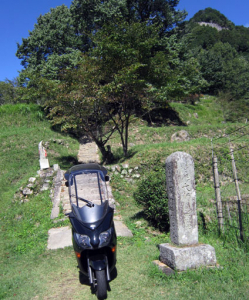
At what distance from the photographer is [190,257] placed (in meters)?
4.44

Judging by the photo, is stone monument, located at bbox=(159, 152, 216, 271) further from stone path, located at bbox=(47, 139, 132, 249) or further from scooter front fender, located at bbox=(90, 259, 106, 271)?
stone path, located at bbox=(47, 139, 132, 249)

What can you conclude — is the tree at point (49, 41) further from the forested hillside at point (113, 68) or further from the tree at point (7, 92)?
the tree at point (7, 92)

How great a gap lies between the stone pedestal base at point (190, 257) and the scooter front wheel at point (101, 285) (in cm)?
117

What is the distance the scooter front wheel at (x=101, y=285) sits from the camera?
3926 mm

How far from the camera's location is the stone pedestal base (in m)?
4.38

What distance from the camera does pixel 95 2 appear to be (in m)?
21.8

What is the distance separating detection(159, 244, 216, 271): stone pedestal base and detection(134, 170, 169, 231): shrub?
2205 mm

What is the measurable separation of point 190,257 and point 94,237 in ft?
5.30

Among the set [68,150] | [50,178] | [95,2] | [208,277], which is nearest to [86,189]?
[208,277]

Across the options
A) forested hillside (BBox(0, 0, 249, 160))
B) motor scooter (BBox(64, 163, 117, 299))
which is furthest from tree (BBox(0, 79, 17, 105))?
motor scooter (BBox(64, 163, 117, 299))

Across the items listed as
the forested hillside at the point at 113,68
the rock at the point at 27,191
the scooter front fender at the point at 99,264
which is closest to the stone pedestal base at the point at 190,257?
the scooter front fender at the point at 99,264

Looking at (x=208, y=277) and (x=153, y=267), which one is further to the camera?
(x=153, y=267)

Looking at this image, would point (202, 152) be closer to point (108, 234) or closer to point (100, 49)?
point (100, 49)

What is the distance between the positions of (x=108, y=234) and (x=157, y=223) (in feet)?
10.7
